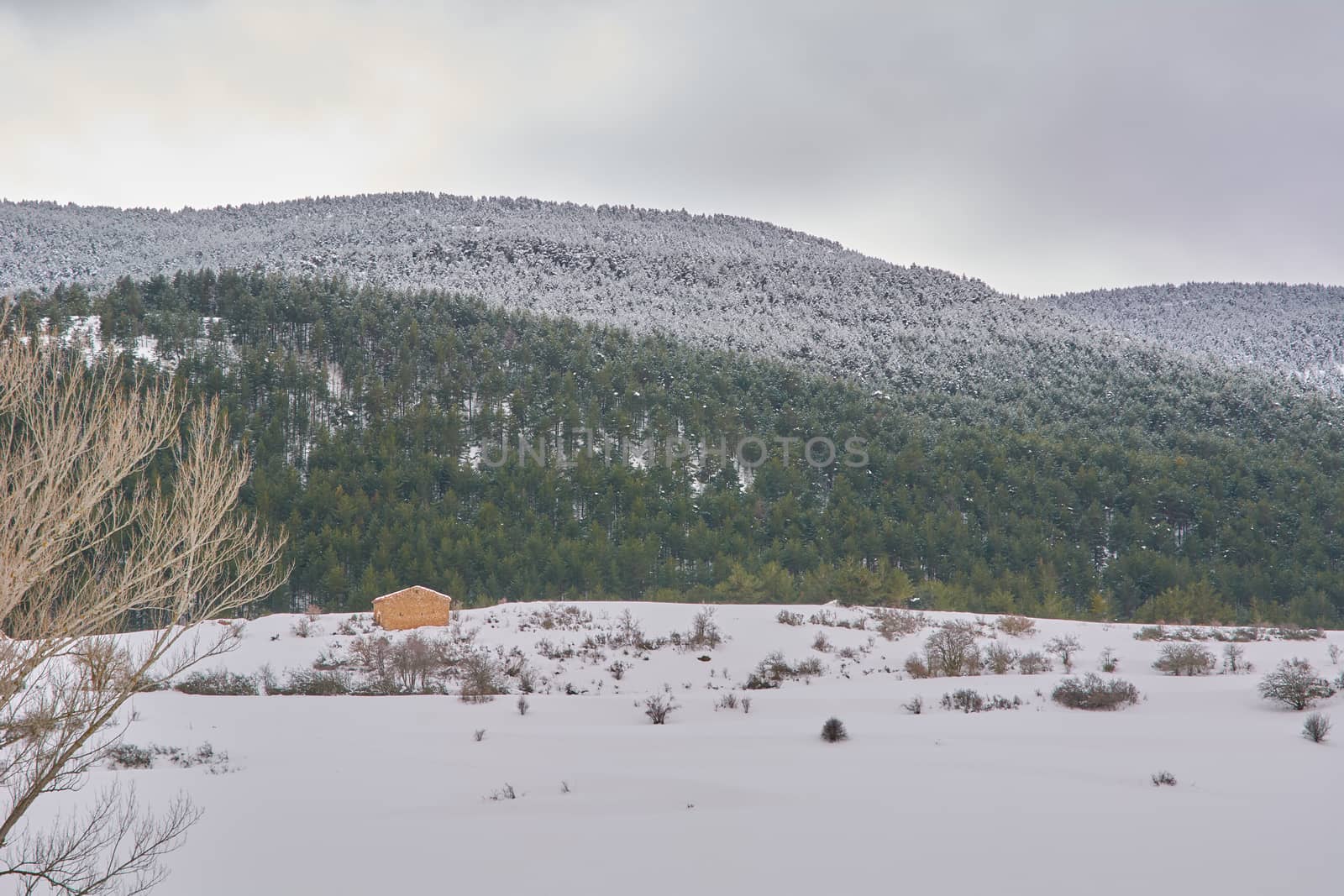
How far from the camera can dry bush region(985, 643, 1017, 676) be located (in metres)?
19.6

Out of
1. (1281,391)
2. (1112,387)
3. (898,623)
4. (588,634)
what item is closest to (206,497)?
(588,634)

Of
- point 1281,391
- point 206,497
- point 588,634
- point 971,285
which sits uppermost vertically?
point 971,285

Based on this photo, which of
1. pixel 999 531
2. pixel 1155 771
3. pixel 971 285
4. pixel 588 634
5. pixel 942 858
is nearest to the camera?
pixel 942 858

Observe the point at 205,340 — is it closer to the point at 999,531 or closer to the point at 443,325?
Answer: the point at 443,325

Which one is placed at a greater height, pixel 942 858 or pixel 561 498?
pixel 561 498

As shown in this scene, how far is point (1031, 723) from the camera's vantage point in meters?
12.5

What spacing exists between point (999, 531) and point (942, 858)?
56.7 metres

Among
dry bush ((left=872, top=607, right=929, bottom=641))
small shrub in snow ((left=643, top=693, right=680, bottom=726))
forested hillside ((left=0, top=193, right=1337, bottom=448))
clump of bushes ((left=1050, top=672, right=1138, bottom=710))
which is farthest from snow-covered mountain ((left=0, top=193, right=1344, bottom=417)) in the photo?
small shrub in snow ((left=643, top=693, right=680, bottom=726))

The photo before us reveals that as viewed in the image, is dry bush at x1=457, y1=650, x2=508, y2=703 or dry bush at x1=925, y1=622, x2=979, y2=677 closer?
dry bush at x1=457, y1=650, x2=508, y2=703

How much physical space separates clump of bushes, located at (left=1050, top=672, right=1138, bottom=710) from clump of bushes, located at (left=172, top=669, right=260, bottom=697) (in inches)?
622

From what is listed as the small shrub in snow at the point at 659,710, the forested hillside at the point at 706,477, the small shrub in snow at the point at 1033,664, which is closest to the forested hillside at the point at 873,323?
the forested hillside at the point at 706,477

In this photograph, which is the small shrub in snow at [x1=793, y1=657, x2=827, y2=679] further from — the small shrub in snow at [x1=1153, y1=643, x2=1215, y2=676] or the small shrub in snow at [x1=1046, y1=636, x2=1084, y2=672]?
the small shrub in snow at [x1=1153, y1=643, x2=1215, y2=676]

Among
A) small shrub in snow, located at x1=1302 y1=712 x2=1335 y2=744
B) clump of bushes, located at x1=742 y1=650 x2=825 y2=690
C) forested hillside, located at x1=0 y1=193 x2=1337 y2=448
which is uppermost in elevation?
forested hillside, located at x1=0 y1=193 x2=1337 y2=448

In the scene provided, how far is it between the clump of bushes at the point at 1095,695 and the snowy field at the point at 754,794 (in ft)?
0.97
